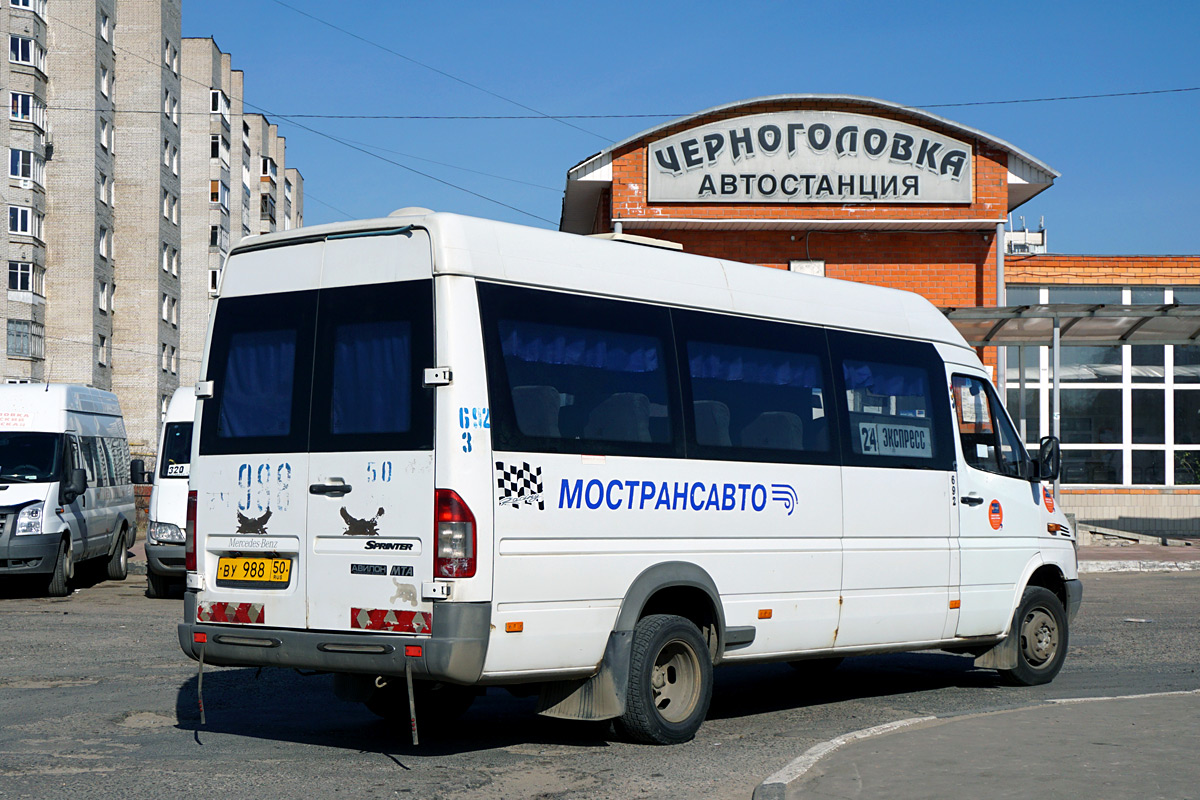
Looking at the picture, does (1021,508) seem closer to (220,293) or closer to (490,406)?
(490,406)

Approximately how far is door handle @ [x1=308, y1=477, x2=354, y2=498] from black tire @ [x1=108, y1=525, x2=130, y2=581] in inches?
577

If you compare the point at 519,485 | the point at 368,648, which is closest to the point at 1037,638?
the point at 519,485

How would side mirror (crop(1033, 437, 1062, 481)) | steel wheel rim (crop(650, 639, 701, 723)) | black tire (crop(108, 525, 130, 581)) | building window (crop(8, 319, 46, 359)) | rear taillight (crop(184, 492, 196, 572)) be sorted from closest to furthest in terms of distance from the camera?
1. rear taillight (crop(184, 492, 196, 572))
2. steel wheel rim (crop(650, 639, 701, 723))
3. side mirror (crop(1033, 437, 1062, 481))
4. black tire (crop(108, 525, 130, 581))
5. building window (crop(8, 319, 46, 359))

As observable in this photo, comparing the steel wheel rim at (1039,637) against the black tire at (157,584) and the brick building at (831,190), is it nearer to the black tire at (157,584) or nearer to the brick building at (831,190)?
the black tire at (157,584)

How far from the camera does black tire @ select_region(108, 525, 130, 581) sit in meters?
20.9

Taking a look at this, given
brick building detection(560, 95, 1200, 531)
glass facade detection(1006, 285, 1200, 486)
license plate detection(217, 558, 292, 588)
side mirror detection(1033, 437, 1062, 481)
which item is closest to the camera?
license plate detection(217, 558, 292, 588)

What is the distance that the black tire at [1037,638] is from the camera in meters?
10.4

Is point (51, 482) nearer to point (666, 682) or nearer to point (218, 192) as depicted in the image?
point (666, 682)

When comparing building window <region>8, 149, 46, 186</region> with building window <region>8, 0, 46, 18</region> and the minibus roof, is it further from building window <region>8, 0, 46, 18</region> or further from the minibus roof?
the minibus roof

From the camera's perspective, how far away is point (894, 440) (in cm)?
957

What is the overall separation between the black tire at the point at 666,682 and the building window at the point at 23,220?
210 feet

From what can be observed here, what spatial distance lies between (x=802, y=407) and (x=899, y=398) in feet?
3.52

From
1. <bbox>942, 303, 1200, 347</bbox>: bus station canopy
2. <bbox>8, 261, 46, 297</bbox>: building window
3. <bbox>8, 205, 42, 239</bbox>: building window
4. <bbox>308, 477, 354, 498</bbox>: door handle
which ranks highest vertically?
<bbox>8, 205, 42, 239</bbox>: building window

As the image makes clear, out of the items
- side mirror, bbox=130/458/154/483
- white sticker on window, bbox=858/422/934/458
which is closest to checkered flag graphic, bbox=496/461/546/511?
white sticker on window, bbox=858/422/934/458
